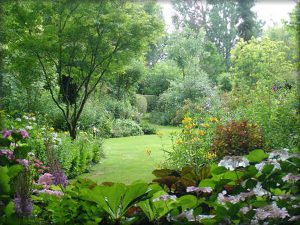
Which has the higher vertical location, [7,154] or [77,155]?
[7,154]

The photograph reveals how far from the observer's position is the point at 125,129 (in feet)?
29.2

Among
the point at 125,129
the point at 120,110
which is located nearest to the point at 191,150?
the point at 125,129

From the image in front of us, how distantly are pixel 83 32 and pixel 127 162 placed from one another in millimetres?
1985

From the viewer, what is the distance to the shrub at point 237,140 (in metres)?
3.69

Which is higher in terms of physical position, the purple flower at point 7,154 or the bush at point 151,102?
the purple flower at point 7,154

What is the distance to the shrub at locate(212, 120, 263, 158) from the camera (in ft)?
12.1

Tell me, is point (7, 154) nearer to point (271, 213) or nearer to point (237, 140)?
point (271, 213)

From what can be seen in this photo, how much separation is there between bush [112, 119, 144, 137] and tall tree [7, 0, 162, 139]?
10.2ft

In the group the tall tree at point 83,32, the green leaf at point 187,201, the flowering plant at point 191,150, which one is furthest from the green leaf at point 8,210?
the tall tree at point 83,32

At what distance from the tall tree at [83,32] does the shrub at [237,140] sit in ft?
7.00

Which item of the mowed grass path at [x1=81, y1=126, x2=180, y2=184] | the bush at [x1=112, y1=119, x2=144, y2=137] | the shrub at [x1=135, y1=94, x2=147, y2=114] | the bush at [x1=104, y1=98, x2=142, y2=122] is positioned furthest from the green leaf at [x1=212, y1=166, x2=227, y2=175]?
the shrub at [x1=135, y1=94, x2=147, y2=114]

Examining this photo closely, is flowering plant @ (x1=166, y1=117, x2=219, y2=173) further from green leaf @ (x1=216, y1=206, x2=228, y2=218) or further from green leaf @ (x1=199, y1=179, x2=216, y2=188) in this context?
green leaf @ (x1=216, y1=206, x2=228, y2=218)

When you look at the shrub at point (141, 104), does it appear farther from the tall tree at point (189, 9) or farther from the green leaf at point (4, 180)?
the green leaf at point (4, 180)

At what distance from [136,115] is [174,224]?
31.5ft
